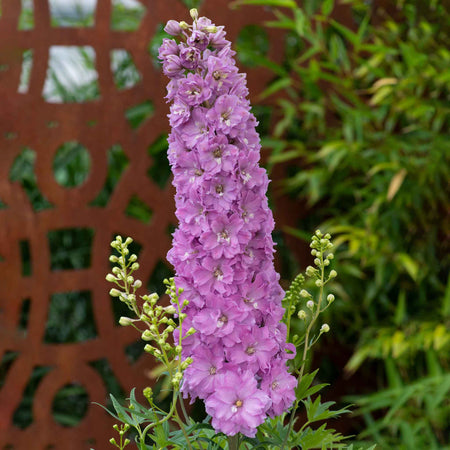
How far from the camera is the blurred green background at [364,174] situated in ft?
6.73

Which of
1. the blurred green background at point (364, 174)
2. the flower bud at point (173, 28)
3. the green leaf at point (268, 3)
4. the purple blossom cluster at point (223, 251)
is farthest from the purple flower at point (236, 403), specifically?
the green leaf at point (268, 3)

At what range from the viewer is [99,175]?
2.00m

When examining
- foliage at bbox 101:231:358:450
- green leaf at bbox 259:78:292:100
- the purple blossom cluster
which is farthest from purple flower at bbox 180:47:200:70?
green leaf at bbox 259:78:292:100

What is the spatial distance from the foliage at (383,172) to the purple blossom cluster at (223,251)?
124 cm

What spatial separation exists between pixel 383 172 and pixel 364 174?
0.24ft

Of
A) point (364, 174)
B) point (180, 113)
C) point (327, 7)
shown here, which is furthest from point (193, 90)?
point (364, 174)

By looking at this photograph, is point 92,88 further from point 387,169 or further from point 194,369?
point 194,369

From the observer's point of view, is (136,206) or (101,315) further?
(136,206)

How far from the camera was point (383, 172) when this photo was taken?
86.1 inches

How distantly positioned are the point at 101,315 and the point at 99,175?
14.4 inches

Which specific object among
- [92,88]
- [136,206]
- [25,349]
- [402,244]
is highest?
[92,88]

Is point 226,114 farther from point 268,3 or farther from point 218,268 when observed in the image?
point 268,3

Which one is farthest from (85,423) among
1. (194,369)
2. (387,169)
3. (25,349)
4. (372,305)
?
(194,369)

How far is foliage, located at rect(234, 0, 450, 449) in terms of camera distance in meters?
2.04
